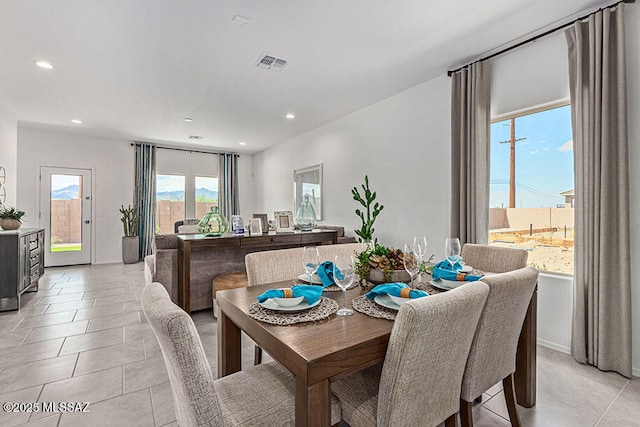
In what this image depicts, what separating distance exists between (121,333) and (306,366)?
2.73 m

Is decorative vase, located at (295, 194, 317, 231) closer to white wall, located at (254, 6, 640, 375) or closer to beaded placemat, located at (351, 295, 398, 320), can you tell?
white wall, located at (254, 6, 640, 375)

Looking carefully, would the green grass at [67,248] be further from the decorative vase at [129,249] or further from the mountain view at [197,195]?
the mountain view at [197,195]

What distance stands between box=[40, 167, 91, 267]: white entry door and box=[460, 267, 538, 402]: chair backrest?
745cm

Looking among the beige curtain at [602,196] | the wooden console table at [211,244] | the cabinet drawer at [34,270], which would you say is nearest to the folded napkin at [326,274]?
the wooden console table at [211,244]

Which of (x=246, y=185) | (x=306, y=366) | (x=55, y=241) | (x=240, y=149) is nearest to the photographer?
(x=306, y=366)

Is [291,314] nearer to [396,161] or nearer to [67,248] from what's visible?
[396,161]

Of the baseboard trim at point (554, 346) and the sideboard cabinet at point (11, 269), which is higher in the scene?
the sideboard cabinet at point (11, 269)

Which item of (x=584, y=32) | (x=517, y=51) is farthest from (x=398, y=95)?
(x=584, y=32)

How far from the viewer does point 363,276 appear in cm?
171

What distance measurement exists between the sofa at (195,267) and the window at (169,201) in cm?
392

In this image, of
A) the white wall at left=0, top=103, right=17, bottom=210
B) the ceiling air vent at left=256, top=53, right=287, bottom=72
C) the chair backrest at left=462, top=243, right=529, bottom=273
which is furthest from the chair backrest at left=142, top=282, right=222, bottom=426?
the white wall at left=0, top=103, right=17, bottom=210

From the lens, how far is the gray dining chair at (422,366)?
0.95 m

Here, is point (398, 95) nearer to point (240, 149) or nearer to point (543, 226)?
point (543, 226)

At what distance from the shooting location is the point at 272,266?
77.4 inches
